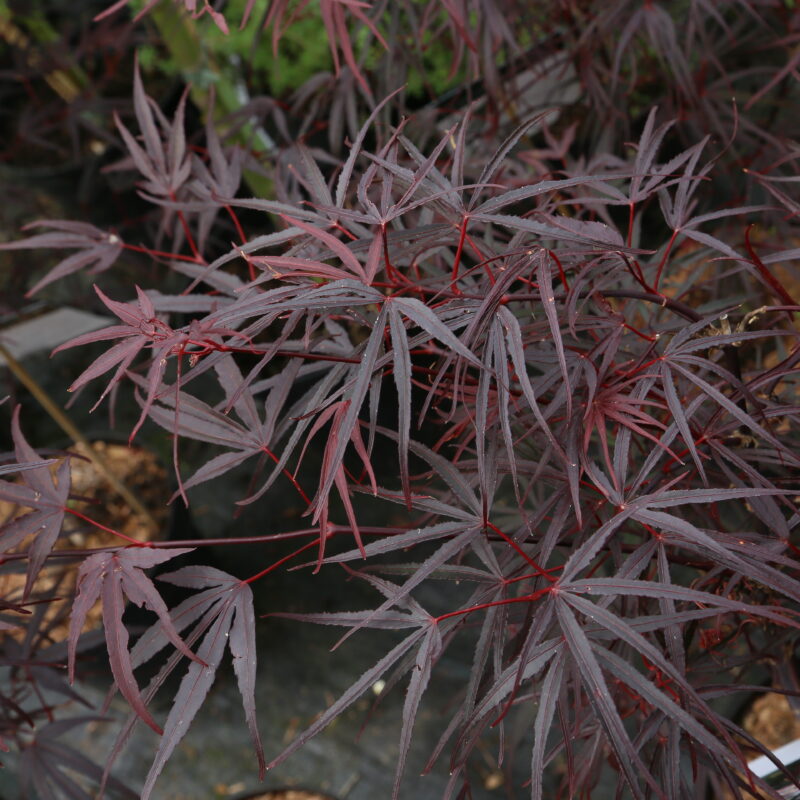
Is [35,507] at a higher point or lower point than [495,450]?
higher

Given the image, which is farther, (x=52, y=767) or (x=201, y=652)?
(x=52, y=767)

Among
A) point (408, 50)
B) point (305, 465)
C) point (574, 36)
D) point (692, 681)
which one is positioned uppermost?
point (408, 50)

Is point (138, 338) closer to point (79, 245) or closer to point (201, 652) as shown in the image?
point (201, 652)

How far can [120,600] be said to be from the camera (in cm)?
48

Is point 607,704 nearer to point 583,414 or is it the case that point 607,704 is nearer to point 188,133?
point 583,414

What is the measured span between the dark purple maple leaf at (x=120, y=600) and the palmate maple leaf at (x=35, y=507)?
49 millimetres

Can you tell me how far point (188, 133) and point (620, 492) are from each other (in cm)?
148

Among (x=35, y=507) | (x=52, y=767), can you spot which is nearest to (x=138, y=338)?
(x=35, y=507)

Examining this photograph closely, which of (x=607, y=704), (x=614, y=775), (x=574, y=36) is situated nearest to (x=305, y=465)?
(x=614, y=775)

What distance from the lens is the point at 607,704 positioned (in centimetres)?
42

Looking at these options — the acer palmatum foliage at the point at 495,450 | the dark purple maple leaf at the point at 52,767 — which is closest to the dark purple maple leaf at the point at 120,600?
the acer palmatum foliage at the point at 495,450

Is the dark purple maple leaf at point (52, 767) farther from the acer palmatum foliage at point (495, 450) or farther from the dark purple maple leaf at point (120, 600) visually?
the dark purple maple leaf at point (120, 600)

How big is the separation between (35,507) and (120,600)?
0.36 feet

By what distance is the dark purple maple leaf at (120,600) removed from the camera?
455mm
